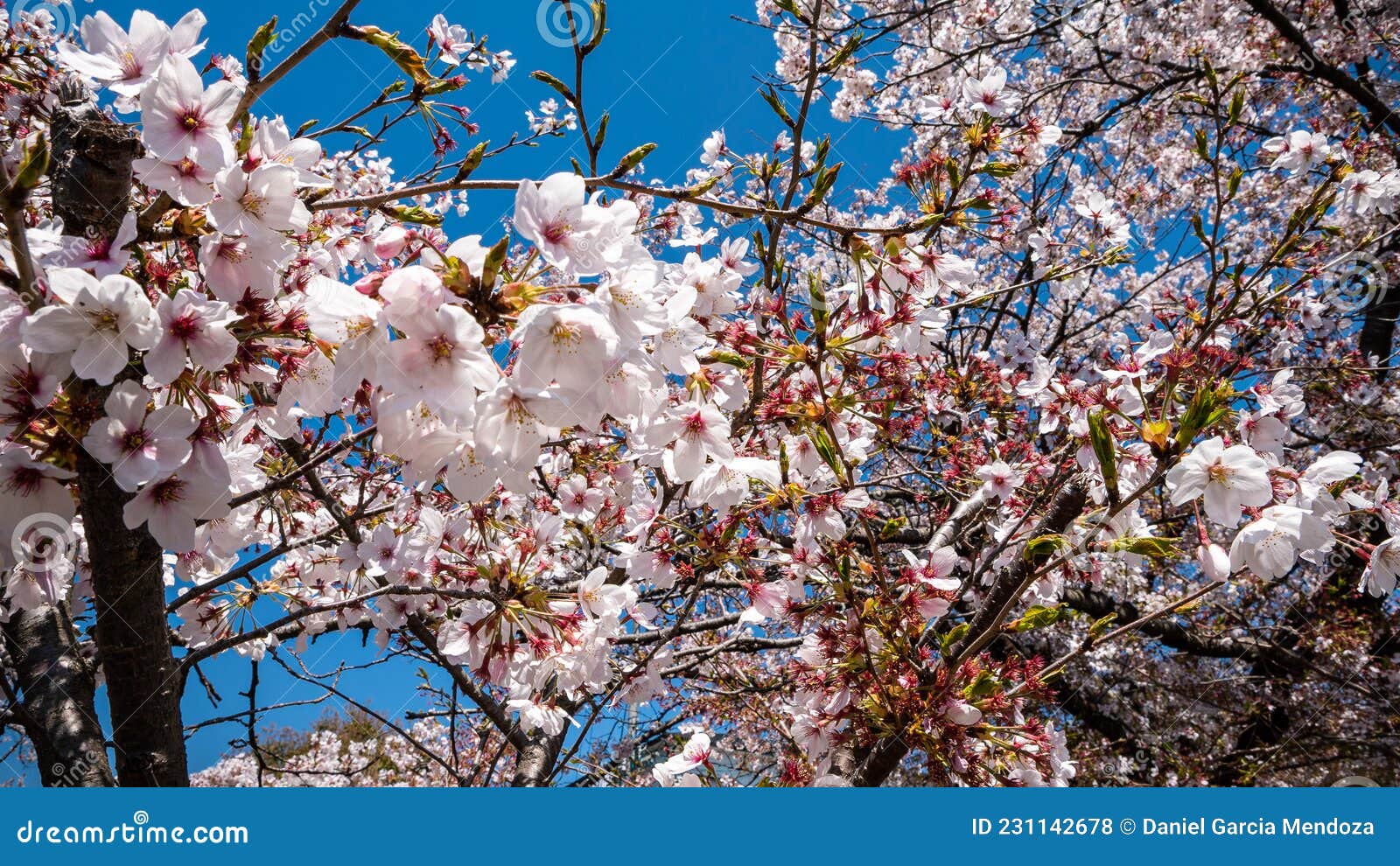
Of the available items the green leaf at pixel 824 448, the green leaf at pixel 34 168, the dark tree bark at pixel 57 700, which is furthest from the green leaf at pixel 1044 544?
the dark tree bark at pixel 57 700

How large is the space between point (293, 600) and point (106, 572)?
1.06m

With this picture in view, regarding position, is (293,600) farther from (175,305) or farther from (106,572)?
(175,305)

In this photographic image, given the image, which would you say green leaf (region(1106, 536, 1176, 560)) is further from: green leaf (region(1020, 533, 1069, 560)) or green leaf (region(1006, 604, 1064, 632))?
green leaf (region(1006, 604, 1064, 632))

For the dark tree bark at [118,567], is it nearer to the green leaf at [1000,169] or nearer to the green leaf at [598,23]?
the green leaf at [598,23]

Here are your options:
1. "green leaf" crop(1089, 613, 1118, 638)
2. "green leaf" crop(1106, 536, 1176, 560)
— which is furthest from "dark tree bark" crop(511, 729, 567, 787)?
"green leaf" crop(1106, 536, 1176, 560)

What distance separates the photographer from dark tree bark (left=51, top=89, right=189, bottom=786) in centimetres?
117

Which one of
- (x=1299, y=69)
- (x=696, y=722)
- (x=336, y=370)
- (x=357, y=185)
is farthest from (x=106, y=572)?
(x=1299, y=69)

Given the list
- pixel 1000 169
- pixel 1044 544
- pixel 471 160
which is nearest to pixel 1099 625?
pixel 1044 544

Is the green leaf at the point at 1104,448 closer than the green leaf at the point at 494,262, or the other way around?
the green leaf at the point at 494,262

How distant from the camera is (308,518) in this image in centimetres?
284

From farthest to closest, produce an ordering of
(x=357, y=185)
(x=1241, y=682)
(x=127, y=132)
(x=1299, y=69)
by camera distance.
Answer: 1. (x=1241, y=682)
2. (x=1299, y=69)
3. (x=357, y=185)
4. (x=127, y=132)

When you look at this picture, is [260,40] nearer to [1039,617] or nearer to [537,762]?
[1039,617]

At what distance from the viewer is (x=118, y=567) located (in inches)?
55.6

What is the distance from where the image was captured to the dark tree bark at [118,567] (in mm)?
1173
